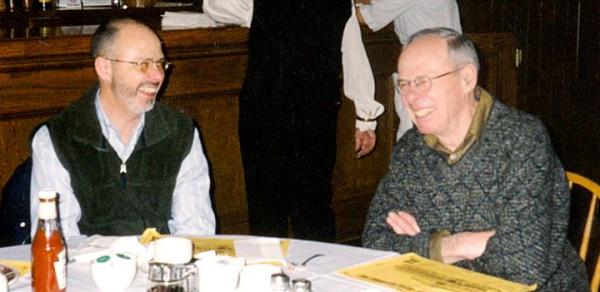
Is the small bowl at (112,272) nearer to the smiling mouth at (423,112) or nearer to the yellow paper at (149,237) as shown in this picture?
the yellow paper at (149,237)

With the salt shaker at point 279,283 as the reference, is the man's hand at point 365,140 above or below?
below

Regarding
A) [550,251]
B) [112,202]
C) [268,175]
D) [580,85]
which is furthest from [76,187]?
[580,85]

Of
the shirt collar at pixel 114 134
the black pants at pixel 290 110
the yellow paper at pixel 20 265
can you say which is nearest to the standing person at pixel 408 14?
the black pants at pixel 290 110

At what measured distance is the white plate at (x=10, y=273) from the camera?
184 centimetres

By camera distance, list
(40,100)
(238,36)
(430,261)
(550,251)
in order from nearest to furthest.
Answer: (430,261), (550,251), (40,100), (238,36)

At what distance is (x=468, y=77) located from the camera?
2271 mm

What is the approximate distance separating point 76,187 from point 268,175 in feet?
2.91

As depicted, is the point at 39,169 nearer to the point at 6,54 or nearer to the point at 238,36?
the point at 6,54

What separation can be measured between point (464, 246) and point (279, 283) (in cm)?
60

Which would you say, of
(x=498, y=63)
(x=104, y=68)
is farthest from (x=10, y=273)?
(x=498, y=63)

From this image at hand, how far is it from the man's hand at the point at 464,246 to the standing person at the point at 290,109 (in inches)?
47.5

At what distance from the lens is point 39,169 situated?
2523 mm

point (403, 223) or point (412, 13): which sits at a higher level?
point (412, 13)

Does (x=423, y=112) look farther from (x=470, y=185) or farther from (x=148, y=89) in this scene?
(x=148, y=89)
